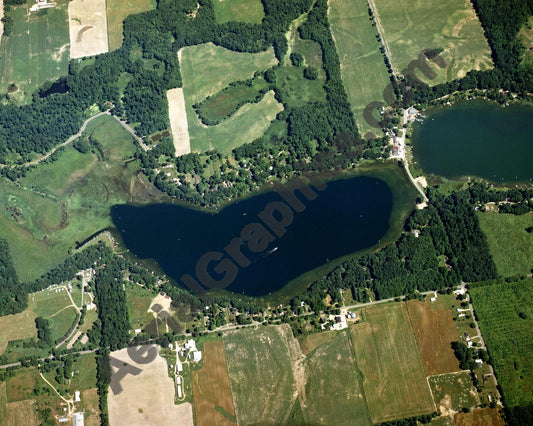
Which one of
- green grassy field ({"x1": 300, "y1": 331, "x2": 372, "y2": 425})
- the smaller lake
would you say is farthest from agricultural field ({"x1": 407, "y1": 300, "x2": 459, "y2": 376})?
the smaller lake

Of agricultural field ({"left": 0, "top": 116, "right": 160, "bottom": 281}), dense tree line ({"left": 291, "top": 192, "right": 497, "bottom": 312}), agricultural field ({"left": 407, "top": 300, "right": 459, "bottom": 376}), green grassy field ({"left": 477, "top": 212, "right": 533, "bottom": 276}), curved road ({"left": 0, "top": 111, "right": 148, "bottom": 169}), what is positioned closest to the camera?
agricultural field ({"left": 407, "top": 300, "right": 459, "bottom": 376})

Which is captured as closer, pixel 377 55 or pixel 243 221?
pixel 243 221

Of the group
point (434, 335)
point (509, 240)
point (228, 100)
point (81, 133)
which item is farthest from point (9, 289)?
point (509, 240)

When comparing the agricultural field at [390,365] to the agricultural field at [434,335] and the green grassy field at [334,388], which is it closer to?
the agricultural field at [434,335]

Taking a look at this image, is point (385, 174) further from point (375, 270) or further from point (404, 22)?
point (404, 22)

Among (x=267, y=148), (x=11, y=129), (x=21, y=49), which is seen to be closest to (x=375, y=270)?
(x=267, y=148)

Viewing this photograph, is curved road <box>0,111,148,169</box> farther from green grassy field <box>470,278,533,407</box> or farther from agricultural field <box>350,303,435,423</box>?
green grassy field <box>470,278,533,407</box>
